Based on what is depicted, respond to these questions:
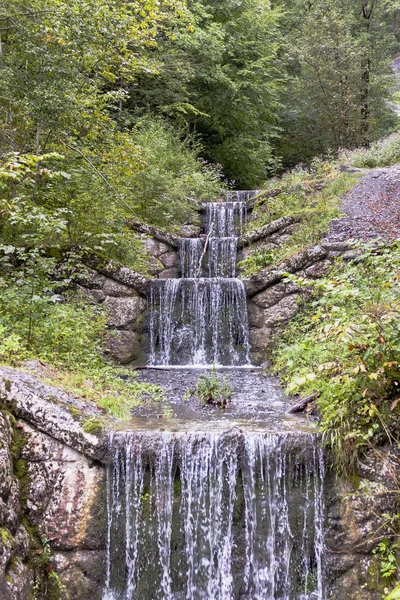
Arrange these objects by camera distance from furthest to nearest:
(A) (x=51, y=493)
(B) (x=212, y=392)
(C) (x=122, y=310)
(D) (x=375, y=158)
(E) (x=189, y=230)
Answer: (D) (x=375, y=158) → (E) (x=189, y=230) → (C) (x=122, y=310) → (B) (x=212, y=392) → (A) (x=51, y=493)

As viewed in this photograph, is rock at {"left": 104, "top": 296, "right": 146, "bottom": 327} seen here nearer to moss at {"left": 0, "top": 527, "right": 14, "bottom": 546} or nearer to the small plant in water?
the small plant in water

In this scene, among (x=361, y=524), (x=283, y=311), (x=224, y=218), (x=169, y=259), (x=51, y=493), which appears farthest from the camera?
(x=224, y=218)

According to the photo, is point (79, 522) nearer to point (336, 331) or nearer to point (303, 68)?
point (336, 331)

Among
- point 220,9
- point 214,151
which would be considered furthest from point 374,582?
point 220,9

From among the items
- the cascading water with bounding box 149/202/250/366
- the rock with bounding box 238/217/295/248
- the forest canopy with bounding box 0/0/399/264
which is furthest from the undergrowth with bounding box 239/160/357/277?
Result: the forest canopy with bounding box 0/0/399/264

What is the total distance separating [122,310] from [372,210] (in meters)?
5.75

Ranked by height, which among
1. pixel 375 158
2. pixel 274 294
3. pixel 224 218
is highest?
pixel 375 158

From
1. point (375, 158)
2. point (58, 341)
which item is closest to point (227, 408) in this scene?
point (58, 341)

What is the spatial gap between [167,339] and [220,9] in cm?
1307

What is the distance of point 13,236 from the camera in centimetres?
842

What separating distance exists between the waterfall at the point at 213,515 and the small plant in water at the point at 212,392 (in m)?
1.45

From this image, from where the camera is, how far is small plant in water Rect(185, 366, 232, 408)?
612 centimetres

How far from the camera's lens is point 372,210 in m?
10.4

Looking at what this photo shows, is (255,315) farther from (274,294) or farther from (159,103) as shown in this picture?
(159,103)
